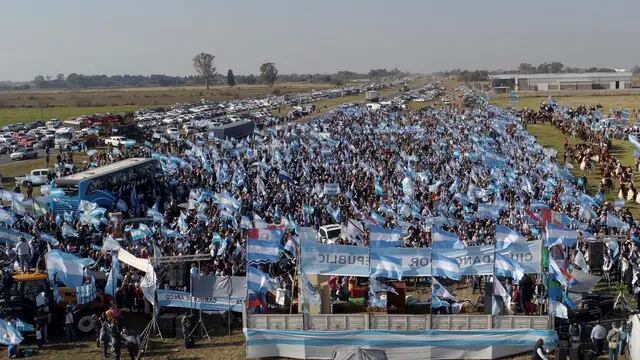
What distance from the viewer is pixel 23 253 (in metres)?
22.4

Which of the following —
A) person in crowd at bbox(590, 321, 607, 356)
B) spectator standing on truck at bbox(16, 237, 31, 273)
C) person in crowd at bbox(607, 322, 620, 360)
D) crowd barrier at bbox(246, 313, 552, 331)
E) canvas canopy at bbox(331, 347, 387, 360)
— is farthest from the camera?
spectator standing on truck at bbox(16, 237, 31, 273)

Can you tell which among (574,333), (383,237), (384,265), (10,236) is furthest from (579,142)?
(10,236)

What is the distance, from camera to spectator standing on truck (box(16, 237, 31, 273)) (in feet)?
72.7

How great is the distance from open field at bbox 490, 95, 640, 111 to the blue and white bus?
241ft

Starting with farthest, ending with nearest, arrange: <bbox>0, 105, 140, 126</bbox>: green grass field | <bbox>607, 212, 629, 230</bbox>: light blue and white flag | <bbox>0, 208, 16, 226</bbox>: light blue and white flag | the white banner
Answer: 1. <bbox>0, 105, 140, 126</bbox>: green grass field
2. <bbox>0, 208, 16, 226</bbox>: light blue and white flag
3. <bbox>607, 212, 629, 230</bbox>: light blue and white flag
4. the white banner

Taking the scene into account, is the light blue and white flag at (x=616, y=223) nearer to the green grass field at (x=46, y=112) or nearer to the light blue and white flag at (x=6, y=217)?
the light blue and white flag at (x=6, y=217)

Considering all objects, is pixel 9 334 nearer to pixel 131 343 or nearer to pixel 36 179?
pixel 131 343

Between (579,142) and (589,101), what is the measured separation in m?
54.4

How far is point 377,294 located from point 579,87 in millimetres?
132046

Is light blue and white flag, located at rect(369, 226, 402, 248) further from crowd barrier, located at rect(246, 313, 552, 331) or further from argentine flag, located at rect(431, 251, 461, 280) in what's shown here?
crowd barrier, located at rect(246, 313, 552, 331)

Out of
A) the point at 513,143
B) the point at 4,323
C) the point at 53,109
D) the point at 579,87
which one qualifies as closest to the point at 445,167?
the point at 513,143

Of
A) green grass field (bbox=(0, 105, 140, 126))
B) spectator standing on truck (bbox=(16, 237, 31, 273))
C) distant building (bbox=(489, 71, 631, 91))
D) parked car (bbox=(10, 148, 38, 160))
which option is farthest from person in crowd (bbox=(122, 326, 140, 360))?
distant building (bbox=(489, 71, 631, 91))

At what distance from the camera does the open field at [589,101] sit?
3856 inches

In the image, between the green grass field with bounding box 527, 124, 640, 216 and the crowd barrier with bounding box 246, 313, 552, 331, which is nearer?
the crowd barrier with bounding box 246, 313, 552, 331
